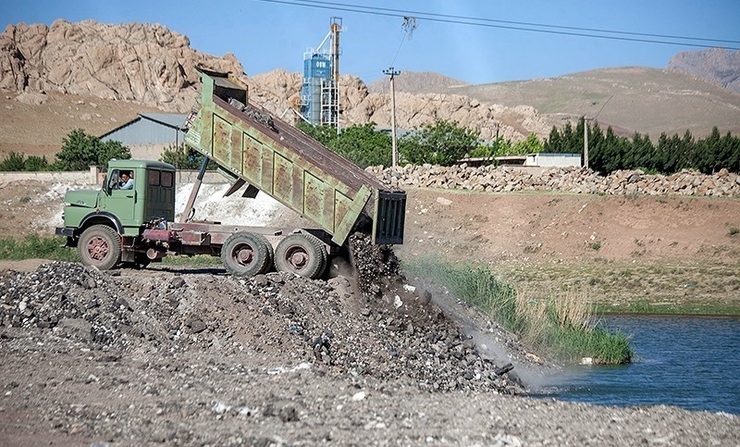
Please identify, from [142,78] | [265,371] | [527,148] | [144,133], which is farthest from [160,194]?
[142,78]

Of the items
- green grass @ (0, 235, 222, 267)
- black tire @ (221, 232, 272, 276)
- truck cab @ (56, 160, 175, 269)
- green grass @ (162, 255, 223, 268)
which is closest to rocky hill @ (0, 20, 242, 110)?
green grass @ (0, 235, 222, 267)

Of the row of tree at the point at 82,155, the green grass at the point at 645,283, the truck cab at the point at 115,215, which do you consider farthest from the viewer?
the row of tree at the point at 82,155

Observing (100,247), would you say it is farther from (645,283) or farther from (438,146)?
(438,146)

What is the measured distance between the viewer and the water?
20.5 metres

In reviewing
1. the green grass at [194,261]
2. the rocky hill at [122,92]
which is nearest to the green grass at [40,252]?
the green grass at [194,261]

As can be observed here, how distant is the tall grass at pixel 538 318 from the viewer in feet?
82.2

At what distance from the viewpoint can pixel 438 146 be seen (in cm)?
8538

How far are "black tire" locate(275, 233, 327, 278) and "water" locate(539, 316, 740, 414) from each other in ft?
17.2

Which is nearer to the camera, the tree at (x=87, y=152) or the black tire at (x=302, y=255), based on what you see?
the black tire at (x=302, y=255)

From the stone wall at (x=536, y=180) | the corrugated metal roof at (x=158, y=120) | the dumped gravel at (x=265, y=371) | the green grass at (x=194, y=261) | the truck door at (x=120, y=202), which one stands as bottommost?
the dumped gravel at (x=265, y=371)

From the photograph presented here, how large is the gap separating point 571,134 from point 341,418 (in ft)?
278

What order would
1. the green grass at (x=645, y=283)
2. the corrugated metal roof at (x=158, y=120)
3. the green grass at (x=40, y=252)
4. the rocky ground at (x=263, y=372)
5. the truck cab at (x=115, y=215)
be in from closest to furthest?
the rocky ground at (x=263, y=372), the truck cab at (x=115, y=215), the green grass at (x=40, y=252), the green grass at (x=645, y=283), the corrugated metal roof at (x=158, y=120)

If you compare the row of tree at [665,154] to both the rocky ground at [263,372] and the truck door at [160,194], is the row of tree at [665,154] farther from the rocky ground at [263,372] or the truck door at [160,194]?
the rocky ground at [263,372]

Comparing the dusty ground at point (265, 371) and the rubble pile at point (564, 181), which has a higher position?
the rubble pile at point (564, 181)
